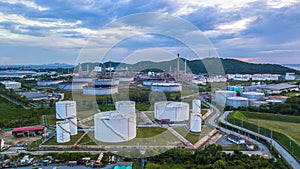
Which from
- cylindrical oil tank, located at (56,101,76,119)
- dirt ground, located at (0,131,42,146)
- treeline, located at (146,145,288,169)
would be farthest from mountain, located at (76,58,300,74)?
treeline, located at (146,145,288,169)

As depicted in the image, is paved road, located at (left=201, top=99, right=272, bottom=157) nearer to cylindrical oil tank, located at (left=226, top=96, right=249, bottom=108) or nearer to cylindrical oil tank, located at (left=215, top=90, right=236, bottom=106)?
→ cylindrical oil tank, located at (left=226, top=96, right=249, bottom=108)

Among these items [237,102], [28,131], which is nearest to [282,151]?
[237,102]

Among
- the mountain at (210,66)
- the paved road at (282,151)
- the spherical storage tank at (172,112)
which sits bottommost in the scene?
the paved road at (282,151)

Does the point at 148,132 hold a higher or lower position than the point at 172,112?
lower

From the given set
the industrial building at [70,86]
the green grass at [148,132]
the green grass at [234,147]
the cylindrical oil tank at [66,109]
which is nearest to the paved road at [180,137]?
the green grass at [148,132]

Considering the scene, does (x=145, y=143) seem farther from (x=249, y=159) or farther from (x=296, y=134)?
(x=296, y=134)

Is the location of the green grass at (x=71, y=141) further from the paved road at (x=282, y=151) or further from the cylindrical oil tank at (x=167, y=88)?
the cylindrical oil tank at (x=167, y=88)

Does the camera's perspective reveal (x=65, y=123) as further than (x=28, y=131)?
No

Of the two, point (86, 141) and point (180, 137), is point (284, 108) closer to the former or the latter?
point (180, 137)
